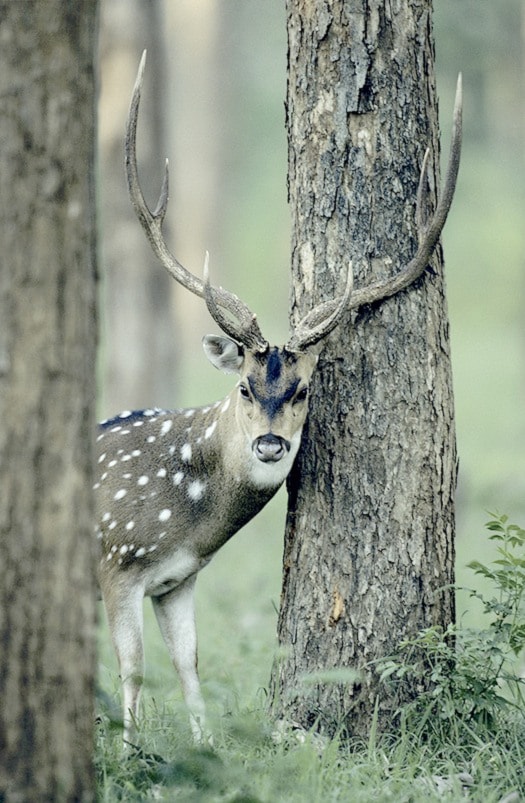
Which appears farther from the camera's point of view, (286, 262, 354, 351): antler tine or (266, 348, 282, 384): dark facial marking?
(266, 348, 282, 384): dark facial marking

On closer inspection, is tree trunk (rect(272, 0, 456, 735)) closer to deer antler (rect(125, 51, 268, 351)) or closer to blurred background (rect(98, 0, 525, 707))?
deer antler (rect(125, 51, 268, 351))

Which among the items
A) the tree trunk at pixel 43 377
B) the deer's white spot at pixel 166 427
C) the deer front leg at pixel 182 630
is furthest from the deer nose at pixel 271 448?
the tree trunk at pixel 43 377

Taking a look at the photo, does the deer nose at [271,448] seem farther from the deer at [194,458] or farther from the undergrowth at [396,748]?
the undergrowth at [396,748]

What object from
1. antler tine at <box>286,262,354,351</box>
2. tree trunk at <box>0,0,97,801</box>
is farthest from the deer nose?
tree trunk at <box>0,0,97,801</box>

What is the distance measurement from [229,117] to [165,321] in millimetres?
22369

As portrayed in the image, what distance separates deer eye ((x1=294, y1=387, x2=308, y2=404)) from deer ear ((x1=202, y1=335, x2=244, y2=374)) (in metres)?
0.48

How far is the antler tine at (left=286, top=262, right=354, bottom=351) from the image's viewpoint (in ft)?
19.0

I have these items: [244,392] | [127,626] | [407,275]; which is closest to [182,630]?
[127,626]

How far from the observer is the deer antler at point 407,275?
5.86 m

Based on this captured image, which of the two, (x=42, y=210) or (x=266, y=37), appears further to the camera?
(x=266, y=37)

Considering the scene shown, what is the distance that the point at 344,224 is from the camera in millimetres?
5945

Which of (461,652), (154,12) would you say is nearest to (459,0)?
(154,12)

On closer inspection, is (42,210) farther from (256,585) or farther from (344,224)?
(256,585)

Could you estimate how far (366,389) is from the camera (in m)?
5.89
